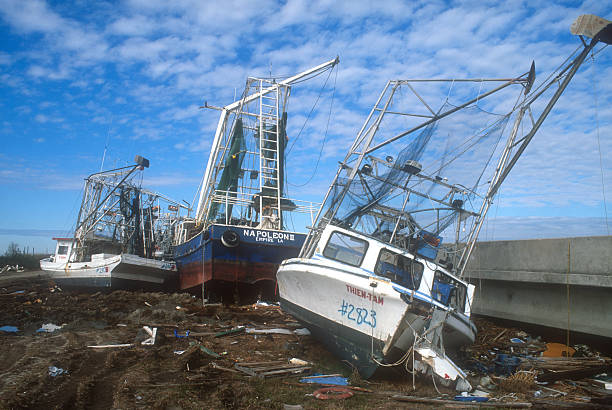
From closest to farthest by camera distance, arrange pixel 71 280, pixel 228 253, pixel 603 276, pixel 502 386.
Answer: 1. pixel 502 386
2. pixel 603 276
3. pixel 228 253
4. pixel 71 280

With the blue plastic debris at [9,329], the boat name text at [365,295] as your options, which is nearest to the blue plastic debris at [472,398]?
the boat name text at [365,295]

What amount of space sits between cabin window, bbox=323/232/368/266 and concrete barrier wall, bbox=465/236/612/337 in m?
4.94

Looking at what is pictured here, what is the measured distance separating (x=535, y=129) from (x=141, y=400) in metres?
9.26

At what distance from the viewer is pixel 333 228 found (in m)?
8.42

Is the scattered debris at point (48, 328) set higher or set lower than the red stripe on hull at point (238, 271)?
lower

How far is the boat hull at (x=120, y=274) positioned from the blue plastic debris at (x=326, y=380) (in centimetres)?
1353

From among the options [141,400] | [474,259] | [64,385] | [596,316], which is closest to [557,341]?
[596,316]

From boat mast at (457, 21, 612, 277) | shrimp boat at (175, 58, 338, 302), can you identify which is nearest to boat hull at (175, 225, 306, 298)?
shrimp boat at (175, 58, 338, 302)

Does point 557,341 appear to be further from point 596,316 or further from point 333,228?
point 333,228

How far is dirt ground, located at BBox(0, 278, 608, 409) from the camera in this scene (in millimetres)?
5590

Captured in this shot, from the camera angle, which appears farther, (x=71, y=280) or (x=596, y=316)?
(x=71, y=280)

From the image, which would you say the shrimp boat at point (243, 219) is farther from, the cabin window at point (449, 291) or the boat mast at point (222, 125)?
the cabin window at point (449, 291)

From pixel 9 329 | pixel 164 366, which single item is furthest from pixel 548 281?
pixel 9 329

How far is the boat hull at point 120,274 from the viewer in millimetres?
18062
